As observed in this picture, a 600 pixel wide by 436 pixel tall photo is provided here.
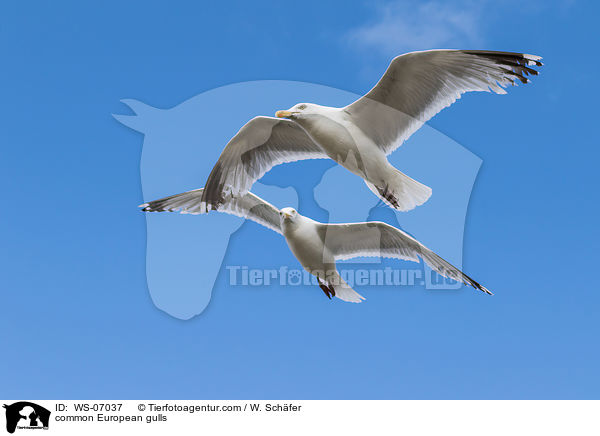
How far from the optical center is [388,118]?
3646 mm

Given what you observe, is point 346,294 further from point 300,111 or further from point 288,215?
point 300,111

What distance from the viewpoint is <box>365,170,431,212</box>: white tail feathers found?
351 cm

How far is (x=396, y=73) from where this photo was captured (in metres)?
3.42

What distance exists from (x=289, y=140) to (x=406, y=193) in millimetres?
948

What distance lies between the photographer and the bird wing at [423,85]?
3246 mm

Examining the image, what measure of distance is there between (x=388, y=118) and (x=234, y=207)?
4.17 ft
